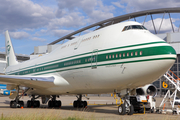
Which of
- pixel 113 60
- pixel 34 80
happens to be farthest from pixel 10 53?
pixel 113 60

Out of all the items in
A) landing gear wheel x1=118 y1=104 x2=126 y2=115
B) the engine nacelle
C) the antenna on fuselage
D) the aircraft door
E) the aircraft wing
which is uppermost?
the antenna on fuselage

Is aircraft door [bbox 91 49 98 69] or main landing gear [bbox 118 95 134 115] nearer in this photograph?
main landing gear [bbox 118 95 134 115]

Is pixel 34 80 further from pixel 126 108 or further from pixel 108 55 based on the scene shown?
pixel 126 108

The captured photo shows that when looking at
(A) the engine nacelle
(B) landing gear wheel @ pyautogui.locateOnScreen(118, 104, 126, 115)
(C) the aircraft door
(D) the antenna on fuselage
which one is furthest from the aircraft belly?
(D) the antenna on fuselage

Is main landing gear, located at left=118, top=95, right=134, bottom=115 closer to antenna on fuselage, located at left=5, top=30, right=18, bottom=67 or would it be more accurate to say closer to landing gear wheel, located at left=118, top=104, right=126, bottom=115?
landing gear wheel, located at left=118, top=104, right=126, bottom=115

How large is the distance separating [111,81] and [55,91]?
241 inches

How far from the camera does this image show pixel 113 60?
11867 millimetres

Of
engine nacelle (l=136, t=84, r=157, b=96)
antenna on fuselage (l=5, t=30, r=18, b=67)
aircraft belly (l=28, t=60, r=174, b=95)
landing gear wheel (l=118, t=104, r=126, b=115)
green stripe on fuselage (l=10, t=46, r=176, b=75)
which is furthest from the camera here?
antenna on fuselage (l=5, t=30, r=18, b=67)

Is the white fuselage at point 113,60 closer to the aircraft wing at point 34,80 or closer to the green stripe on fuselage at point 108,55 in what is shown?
the green stripe on fuselage at point 108,55

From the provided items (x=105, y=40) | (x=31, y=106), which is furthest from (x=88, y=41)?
(x=31, y=106)

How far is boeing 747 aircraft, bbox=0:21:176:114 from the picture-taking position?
1078 centimetres

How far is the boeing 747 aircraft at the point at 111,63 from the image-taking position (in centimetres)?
1078

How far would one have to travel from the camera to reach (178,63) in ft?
Result: 150

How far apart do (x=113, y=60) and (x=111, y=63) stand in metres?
0.20
